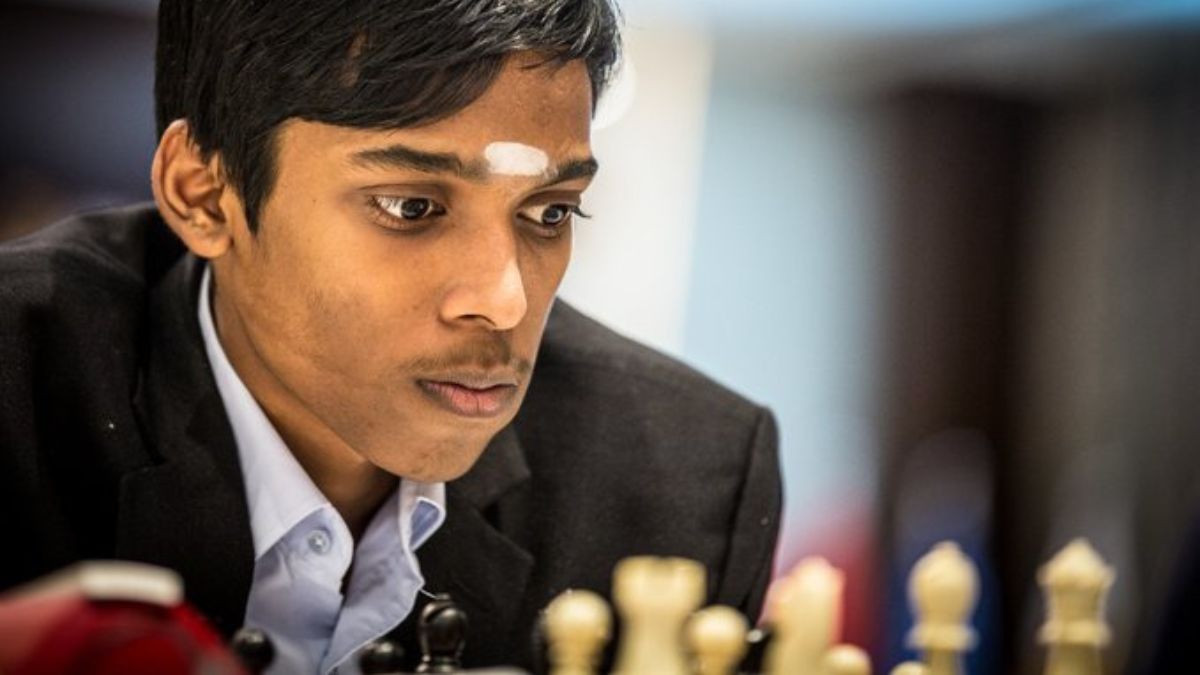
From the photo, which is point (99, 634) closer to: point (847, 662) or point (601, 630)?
point (601, 630)

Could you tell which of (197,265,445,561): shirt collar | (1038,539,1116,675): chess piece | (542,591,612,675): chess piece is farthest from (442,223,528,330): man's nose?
(1038,539,1116,675): chess piece

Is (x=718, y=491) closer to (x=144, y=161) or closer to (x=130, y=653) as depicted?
(x=130, y=653)

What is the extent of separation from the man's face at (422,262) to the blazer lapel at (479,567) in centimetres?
17

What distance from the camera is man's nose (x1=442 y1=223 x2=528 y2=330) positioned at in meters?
1.76

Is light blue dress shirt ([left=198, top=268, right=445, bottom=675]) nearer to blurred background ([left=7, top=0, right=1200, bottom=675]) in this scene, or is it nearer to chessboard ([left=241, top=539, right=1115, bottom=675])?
chessboard ([left=241, top=539, right=1115, bottom=675])

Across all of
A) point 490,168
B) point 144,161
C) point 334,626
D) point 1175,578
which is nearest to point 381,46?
point 490,168

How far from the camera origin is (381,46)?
1.74 meters

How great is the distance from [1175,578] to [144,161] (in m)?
2.18

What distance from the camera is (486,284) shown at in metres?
1.76

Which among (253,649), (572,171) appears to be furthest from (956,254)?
(253,649)

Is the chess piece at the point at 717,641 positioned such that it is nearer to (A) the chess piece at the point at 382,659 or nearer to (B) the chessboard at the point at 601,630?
(B) the chessboard at the point at 601,630

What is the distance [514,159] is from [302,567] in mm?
482

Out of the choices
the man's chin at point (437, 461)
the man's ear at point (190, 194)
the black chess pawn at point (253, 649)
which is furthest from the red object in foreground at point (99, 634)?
the man's ear at point (190, 194)

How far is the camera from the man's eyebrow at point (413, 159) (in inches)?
69.0
